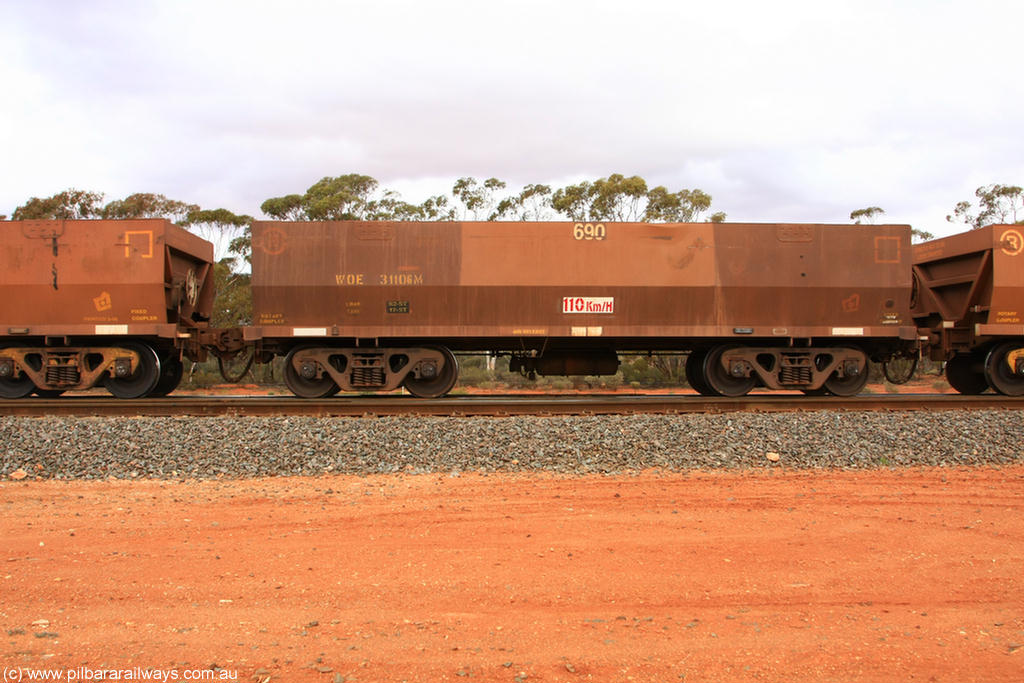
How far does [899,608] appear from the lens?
3.65m

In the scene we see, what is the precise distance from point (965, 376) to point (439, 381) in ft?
35.4

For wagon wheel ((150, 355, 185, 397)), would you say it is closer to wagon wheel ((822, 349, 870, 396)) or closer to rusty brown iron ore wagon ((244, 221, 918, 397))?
rusty brown iron ore wagon ((244, 221, 918, 397))

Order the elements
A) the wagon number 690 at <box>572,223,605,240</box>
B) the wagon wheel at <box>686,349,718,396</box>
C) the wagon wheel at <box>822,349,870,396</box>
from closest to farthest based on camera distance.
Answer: the wagon number 690 at <box>572,223,605,240</box>, the wagon wheel at <box>822,349,870,396</box>, the wagon wheel at <box>686,349,718,396</box>

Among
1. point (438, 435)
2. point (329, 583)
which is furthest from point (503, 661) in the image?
point (438, 435)

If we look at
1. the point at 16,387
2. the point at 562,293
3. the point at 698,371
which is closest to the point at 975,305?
the point at 698,371

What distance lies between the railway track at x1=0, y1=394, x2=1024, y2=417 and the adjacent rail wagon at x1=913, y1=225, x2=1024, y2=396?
1.26 m

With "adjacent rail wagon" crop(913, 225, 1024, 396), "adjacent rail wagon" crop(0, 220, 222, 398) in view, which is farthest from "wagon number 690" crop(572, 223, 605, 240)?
"adjacent rail wagon" crop(0, 220, 222, 398)

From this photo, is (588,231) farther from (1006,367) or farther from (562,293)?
(1006,367)

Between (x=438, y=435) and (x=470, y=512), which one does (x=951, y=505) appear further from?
(x=438, y=435)

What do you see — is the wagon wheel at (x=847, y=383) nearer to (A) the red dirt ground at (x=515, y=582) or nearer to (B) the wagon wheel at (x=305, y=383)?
(A) the red dirt ground at (x=515, y=582)

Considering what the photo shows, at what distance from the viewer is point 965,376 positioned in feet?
43.6

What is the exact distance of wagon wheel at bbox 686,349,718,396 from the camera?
1236 centimetres

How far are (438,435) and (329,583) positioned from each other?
12.3 ft

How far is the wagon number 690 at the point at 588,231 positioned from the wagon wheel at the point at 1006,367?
24.8ft
